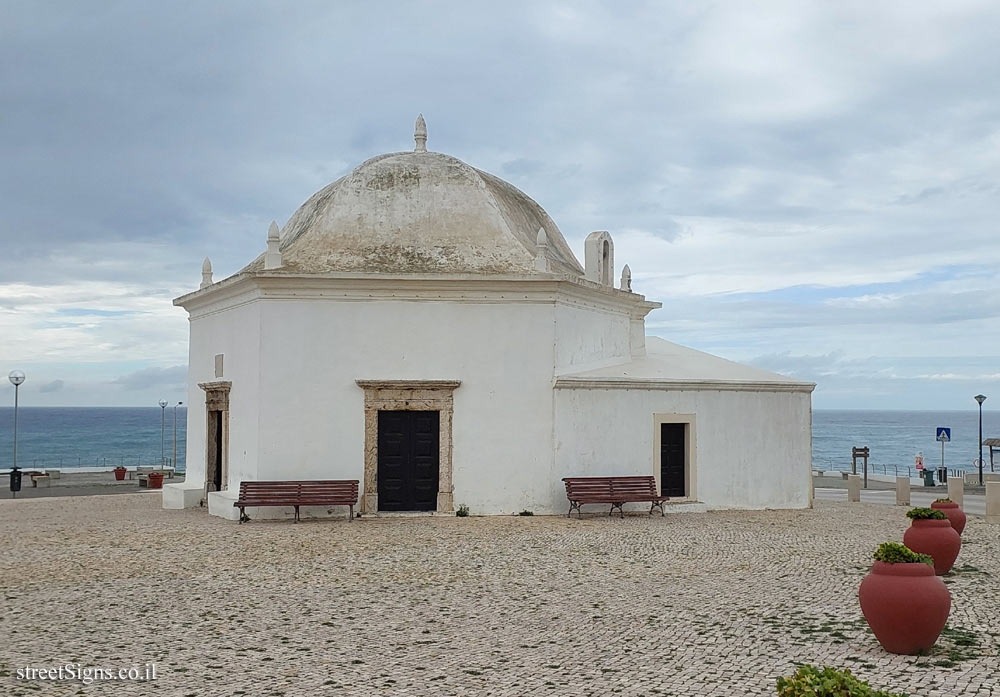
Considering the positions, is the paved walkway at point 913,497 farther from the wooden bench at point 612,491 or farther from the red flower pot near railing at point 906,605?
the red flower pot near railing at point 906,605

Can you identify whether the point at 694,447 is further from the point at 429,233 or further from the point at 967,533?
the point at 429,233

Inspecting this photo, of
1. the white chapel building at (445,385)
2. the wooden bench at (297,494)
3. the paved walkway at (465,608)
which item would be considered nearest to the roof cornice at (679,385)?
the white chapel building at (445,385)

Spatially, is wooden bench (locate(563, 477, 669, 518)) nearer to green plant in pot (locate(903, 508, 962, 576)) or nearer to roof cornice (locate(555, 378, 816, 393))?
roof cornice (locate(555, 378, 816, 393))

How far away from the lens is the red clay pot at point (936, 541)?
41.0 ft

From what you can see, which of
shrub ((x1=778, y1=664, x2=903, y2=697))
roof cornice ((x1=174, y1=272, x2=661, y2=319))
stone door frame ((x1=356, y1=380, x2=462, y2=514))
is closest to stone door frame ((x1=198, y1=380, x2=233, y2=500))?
roof cornice ((x1=174, y1=272, x2=661, y2=319))

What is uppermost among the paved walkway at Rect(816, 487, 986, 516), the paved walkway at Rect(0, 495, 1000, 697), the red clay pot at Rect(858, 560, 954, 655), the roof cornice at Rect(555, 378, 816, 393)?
the roof cornice at Rect(555, 378, 816, 393)

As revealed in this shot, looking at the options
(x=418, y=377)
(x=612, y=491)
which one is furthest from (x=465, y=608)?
(x=418, y=377)

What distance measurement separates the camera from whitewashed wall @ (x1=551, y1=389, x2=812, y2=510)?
19812 mm

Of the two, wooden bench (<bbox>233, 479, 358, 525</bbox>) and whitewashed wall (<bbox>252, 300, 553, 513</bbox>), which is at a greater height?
whitewashed wall (<bbox>252, 300, 553, 513</bbox>)

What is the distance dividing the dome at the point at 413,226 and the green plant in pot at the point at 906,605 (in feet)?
40.0

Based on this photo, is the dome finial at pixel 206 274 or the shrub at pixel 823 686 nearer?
the shrub at pixel 823 686

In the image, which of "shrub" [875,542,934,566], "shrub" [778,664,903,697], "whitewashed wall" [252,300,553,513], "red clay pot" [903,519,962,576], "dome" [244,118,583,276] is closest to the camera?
"shrub" [778,664,903,697]

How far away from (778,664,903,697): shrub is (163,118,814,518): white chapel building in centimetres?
1397

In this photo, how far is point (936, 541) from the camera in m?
12.5
